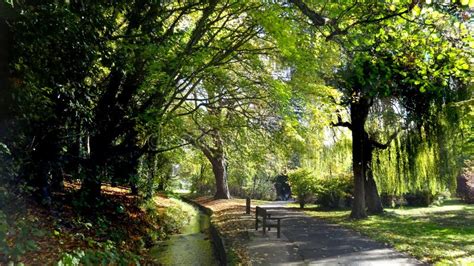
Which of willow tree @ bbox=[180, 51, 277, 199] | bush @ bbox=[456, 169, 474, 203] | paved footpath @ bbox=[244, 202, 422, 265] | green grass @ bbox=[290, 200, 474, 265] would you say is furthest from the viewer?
bush @ bbox=[456, 169, 474, 203]

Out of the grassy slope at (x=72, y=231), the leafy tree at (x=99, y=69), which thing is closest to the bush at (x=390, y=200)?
the grassy slope at (x=72, y=231)

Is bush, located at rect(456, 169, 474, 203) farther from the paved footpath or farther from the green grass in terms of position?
the paved footpath

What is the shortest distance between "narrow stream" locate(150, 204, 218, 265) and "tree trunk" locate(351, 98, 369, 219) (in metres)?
7.88

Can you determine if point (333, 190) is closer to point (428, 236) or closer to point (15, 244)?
point (428, 236)

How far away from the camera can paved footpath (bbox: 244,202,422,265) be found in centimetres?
866

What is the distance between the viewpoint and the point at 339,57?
35.8 ft

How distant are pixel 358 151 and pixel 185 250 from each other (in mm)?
10832

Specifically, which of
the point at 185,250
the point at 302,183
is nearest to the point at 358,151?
the point at 302,183

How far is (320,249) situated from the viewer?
1013 cm

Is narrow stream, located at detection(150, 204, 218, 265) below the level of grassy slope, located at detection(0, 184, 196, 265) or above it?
below

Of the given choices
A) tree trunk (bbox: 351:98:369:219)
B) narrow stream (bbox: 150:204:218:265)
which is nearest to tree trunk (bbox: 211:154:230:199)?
tree trunk (bbox: 351:98:369:219)

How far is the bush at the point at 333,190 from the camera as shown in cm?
2433

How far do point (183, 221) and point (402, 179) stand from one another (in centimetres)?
1247

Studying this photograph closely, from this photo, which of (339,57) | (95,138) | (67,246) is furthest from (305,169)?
(67,246)
